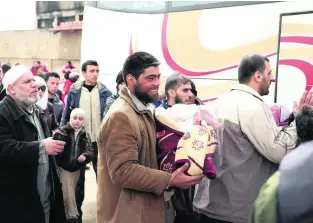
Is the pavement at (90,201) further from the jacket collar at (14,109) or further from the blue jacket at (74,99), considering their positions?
the jacket collar at (14,109)

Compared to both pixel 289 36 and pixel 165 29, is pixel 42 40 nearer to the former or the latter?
pixel 165 29

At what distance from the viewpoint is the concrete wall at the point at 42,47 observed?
19.1 metres

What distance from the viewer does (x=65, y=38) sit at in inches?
760

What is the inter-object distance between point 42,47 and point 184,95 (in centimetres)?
1836

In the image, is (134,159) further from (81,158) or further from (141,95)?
(81,158)

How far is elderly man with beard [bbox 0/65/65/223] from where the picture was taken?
284cm

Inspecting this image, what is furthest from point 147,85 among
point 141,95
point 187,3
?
point 187,3

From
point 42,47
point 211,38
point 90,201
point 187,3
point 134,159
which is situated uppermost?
point 187,3

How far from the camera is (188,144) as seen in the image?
222 cm

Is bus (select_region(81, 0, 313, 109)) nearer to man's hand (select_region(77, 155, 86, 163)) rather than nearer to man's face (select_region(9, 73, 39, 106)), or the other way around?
man's hand (select_region(77, 155, 86, 163))

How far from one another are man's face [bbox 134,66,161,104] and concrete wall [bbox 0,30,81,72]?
632 inches

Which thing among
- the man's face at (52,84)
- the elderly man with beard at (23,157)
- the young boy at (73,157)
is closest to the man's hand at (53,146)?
the elderly man with beard at (23,157)

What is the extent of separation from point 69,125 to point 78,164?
43 cm

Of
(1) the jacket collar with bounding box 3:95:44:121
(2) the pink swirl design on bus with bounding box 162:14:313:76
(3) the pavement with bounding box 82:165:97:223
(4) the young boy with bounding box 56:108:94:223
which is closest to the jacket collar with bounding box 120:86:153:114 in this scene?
(1) the jacket collar with bounding box 3:95:44:121
